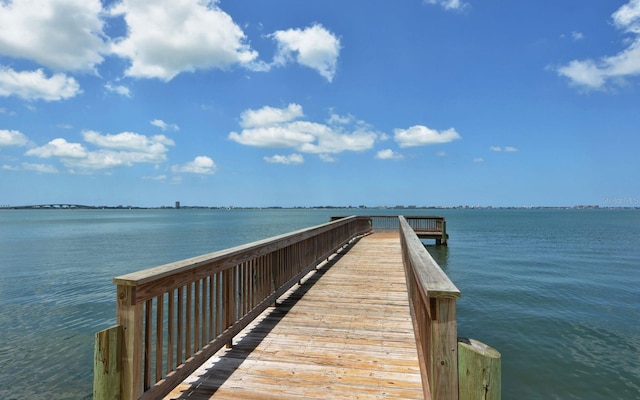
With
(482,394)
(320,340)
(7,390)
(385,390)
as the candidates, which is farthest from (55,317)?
(482,394)

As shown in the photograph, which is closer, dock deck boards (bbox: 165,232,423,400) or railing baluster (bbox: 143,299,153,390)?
railing baluster (bbox: 143,299,153,390)

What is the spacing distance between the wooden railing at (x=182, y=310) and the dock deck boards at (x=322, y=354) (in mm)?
213

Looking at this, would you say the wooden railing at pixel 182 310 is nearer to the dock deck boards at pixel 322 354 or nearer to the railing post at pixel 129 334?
the railing post at pixel 129 334

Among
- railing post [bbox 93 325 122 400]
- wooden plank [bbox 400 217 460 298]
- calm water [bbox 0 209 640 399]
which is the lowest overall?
calm water [bbox 0 209 640 399]

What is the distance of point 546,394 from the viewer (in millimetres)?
5539

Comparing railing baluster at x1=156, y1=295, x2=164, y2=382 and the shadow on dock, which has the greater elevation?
railing baluster at x1=156, y1=295, x2=164, y2=382

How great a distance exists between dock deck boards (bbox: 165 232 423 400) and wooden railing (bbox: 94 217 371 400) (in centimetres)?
21

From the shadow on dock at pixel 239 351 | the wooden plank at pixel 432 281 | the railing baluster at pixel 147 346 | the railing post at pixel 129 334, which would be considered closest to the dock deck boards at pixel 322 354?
the shadow on dock at pixel 239 351

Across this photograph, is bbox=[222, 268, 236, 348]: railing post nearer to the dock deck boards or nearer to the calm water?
the dock deck boards

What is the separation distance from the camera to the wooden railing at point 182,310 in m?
2.44

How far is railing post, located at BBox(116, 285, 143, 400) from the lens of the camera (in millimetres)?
2449

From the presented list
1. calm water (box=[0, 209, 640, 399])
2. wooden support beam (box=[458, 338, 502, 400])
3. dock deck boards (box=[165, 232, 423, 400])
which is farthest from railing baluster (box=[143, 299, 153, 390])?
calm water (box=[0, 209, 640, 399])

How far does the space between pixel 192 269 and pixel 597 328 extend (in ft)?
32.3

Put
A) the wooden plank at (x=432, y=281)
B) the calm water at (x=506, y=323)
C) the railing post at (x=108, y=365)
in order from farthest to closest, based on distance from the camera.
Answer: the calm water at (x=506, y=323)
the railing post at (x=108, y=365)
the wooden plank at (x=432, y=281)
